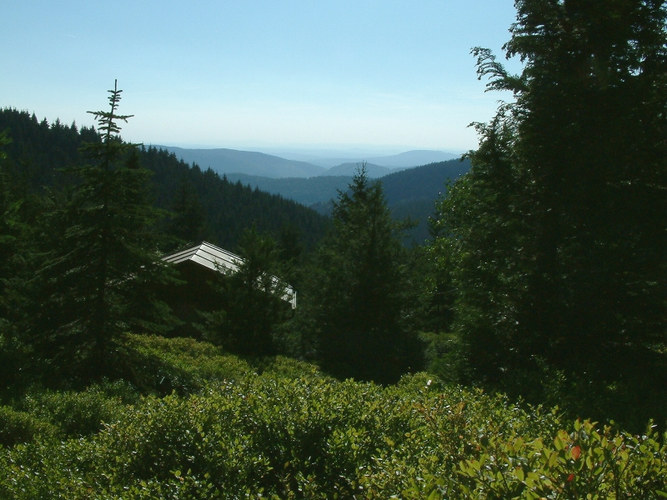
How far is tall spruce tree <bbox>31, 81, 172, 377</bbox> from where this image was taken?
11391mm

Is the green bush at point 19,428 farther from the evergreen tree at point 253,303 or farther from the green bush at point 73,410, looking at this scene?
the evergreen tree at point 253,303

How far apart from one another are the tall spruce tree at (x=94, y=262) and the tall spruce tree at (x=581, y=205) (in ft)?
25.0

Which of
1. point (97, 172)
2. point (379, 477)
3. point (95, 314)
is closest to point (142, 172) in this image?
point (97, 172)

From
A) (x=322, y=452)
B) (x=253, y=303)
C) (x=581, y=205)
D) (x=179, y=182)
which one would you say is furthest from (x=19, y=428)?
(x=179, y=182)

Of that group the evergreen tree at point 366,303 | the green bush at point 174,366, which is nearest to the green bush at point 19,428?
the green bush at point 174,366

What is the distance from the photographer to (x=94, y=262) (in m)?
11.5

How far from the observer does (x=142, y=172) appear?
1164 centimetres

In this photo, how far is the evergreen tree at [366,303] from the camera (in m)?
19.5

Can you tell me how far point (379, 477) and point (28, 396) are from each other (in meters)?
7.61

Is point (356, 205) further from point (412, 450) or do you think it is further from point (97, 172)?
point (412, 450)

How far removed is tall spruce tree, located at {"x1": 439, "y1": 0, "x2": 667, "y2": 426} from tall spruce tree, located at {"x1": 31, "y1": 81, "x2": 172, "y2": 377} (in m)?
7.63

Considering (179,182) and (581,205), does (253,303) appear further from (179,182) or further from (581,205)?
(179,182)

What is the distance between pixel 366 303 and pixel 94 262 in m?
11.0

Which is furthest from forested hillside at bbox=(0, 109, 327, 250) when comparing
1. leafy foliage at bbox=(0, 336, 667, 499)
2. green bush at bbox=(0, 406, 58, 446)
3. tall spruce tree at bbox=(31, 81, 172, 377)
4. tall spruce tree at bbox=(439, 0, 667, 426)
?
leafy foliage at bbox=(0, 336, 667, 499)
